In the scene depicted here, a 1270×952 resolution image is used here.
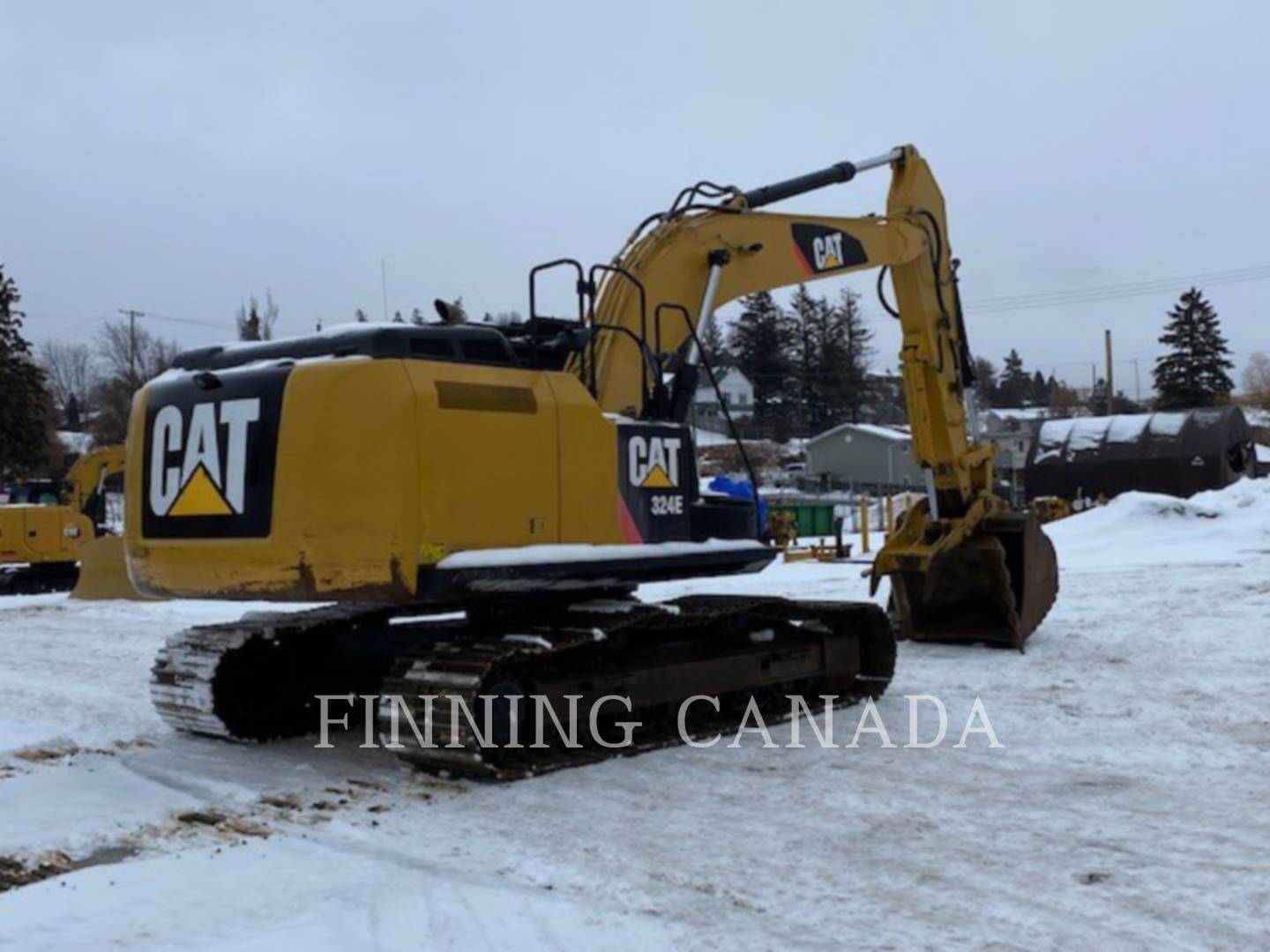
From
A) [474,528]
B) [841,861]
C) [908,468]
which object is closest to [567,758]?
[474,528]

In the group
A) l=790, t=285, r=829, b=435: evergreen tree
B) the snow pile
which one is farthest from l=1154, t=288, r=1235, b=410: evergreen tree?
the snow pile

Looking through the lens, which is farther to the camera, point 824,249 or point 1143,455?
point 1143,455

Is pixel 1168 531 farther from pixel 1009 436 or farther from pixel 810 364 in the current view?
pixel 810 364

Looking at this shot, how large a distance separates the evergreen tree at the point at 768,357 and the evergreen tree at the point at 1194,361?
950 inches

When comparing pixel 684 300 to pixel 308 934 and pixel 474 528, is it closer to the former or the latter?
pixel 474 528

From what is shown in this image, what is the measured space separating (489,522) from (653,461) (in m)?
1.18

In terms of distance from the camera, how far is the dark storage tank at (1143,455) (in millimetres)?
29688

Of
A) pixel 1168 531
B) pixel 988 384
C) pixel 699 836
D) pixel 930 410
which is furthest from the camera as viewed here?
pixel 988 384

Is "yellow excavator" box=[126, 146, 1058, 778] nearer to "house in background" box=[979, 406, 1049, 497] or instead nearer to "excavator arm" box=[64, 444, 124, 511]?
"excavator arm" box=[64, 444, 124, 511]

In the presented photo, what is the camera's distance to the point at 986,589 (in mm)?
9773

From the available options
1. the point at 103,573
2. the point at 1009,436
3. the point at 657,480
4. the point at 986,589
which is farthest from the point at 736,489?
the point at 1009,436

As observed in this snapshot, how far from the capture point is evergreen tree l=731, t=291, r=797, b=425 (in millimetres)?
77438

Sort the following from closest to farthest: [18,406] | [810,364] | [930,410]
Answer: [930,410]
[18,406]
[810,364]

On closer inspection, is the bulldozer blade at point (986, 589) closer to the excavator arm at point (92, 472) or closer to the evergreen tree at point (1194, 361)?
the excavator arm at point (92, 472)
